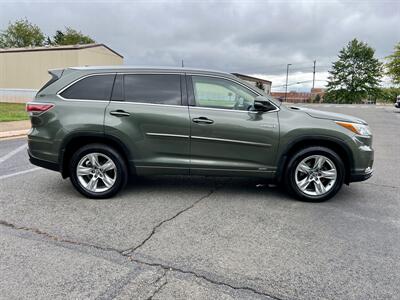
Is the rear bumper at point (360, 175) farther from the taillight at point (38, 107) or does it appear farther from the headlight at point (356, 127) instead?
the taillight at point (38, 107)

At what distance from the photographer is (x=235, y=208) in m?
4.25

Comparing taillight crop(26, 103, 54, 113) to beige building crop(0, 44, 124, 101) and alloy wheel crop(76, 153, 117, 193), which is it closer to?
alloy wheel crop(76, 153, 117, 193)

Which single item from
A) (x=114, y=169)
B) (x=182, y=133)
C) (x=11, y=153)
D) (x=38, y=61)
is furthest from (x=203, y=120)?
(x=38, y=61)

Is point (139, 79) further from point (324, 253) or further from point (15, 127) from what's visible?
point (15, 127)

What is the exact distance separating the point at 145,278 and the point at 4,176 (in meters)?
4.13

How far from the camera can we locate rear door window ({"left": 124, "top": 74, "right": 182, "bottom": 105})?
14.5 feet

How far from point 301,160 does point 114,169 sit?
2609 millimetres

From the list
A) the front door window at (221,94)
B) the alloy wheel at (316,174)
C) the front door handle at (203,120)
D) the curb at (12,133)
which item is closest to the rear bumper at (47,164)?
the front door handle at (203,120)

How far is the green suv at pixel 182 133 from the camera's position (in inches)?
171

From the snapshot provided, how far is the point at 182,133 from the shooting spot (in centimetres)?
436

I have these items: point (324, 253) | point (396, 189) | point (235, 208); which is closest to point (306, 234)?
point (324, 253)

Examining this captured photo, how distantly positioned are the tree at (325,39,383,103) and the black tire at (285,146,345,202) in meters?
74.3

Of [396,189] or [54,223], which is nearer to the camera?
[54,223]

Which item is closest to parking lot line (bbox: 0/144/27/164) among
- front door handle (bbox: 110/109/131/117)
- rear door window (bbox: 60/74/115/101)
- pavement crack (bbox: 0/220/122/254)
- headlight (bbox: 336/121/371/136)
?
rear door window (bbox: 60/74/115/101)
